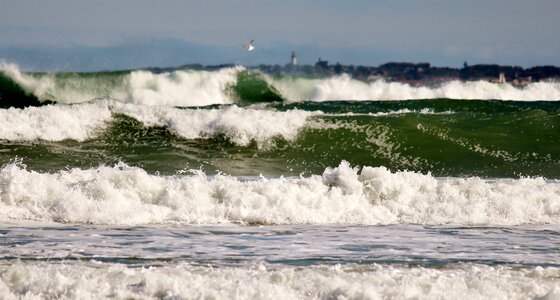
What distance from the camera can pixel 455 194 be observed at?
48.7 ft

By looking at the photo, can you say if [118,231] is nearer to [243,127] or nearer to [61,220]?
[61,220]

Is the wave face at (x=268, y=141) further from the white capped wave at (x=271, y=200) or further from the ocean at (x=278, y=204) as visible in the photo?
the white capped wave at (x=271, y=200)

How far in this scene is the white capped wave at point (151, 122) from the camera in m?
21.5

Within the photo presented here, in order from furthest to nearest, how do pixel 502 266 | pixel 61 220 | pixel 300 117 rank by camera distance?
pixel 300 117, pixel 61 220, pixel 502 266

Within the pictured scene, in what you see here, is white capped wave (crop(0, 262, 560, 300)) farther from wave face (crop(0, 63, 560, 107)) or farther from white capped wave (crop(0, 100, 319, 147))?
wave face (crop(0, 63, 560, 107))

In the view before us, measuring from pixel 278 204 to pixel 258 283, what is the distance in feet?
17.9

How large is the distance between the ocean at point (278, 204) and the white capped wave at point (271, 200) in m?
0.03

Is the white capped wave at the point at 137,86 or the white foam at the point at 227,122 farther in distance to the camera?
the white capped wave at the point at 137,86

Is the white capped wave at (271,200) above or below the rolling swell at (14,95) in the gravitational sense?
below

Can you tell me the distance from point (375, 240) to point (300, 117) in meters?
12.7

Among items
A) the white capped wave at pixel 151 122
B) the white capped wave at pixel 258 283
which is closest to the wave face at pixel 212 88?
the white capped wave at pixel 151 122

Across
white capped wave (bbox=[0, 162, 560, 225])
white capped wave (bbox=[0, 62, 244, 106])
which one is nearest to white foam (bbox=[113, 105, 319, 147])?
white capped wave (bbox=[0, 162, 560, 225])

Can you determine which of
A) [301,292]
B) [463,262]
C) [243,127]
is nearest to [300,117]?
[243,127]

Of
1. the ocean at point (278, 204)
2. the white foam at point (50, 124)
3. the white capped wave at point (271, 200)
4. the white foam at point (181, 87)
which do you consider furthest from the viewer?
the white foam at point (181, 87)
